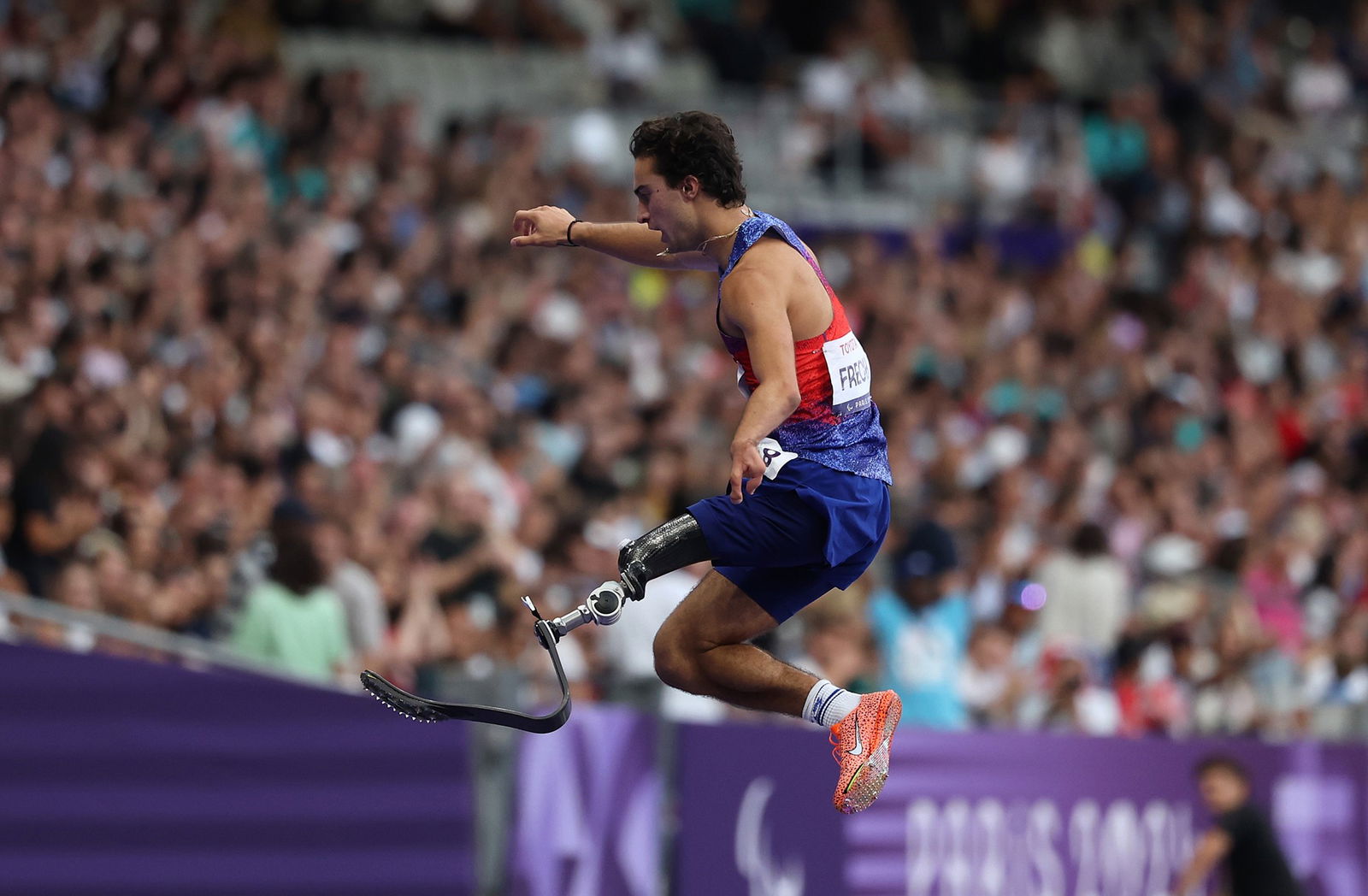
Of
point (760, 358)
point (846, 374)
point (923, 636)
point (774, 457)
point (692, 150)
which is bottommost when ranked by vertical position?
point (774, 457)

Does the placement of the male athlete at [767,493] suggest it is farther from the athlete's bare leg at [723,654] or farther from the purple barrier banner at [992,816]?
the purple barrier banner at [992,816]

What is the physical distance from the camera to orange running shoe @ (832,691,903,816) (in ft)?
22.2

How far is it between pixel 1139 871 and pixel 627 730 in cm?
384

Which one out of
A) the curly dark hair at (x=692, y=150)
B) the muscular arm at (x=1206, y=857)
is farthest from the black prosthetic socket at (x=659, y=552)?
the muscular arm at (x=1206, y=857)

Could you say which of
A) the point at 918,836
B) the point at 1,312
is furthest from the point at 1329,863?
the point at 1,312

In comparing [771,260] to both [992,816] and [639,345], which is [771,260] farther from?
[639,345]

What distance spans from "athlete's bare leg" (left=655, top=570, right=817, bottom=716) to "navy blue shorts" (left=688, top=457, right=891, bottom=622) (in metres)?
0.08

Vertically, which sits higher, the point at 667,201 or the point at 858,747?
the point at 667,201

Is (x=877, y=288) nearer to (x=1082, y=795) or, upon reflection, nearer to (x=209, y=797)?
(x=1082, y=795)

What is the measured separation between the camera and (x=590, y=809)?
34.3 feet

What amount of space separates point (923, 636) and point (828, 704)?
4.95m

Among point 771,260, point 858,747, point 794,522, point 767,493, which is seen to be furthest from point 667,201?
point 858,747

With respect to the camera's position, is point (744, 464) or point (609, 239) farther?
point (609, 239)

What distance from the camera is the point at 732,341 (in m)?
6.80
